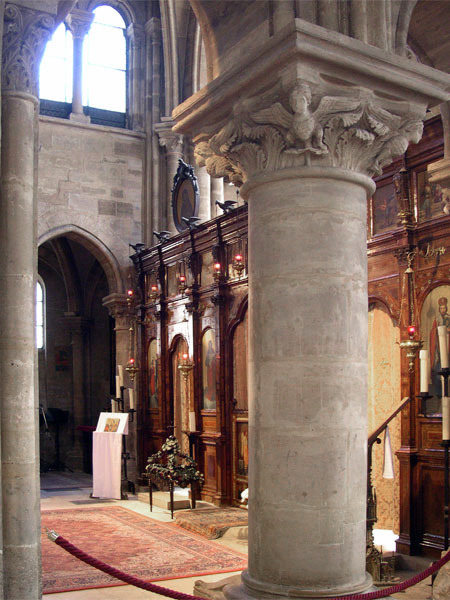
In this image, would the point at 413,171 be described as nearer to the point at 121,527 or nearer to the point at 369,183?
the point at 369,183

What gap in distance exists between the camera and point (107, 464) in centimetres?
1397

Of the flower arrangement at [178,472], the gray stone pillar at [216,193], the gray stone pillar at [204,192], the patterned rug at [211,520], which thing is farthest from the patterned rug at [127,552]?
the gray stone pillar at [216,193]

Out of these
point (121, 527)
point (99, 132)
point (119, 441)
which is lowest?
point (121, 527)

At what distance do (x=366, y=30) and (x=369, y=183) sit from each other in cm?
93

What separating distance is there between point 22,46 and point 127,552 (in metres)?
6.28

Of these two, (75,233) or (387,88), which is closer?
(387,88)

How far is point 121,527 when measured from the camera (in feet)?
36.8

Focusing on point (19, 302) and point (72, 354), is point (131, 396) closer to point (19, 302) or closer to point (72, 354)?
point (72, 354)

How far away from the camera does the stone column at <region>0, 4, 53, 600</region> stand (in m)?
4.64

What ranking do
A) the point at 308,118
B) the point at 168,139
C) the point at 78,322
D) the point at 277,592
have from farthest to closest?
the point at 78,322 → the point at 168,139 → the point at 308,118 → the point at 277,592

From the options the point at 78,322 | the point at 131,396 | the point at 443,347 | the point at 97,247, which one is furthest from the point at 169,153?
the point at 443,347

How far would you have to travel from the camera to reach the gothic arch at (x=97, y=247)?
1588cm

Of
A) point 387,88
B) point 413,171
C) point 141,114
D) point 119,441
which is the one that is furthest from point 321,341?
point 141,114

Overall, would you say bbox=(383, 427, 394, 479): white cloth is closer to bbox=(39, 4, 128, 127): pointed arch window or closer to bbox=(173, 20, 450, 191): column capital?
bbox=(173, 20, 450, 191): column capital
